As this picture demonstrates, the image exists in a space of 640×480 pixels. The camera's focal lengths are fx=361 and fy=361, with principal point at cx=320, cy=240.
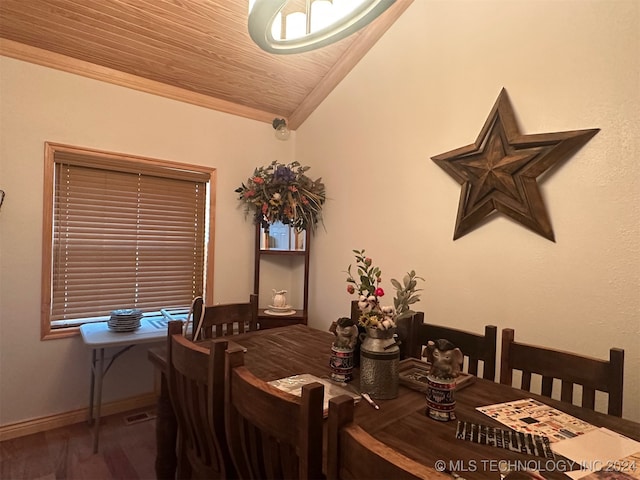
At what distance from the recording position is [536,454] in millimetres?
911

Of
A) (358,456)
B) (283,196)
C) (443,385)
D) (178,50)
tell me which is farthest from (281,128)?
(358,456)

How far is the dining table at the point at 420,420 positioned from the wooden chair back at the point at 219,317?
0.23m

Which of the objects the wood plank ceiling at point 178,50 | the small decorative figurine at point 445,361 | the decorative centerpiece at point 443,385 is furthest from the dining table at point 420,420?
the wood plank ceiling at point 178,50

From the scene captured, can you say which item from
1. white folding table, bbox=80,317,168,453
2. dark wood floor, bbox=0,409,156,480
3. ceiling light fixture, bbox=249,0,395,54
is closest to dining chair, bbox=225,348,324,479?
ceiling light fixture, bbox=249,0,395,54

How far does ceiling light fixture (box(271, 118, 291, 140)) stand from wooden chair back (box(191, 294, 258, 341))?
1.83m

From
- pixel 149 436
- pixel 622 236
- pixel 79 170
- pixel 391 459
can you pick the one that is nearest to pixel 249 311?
pixel 149 436

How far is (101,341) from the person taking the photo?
7.06ft

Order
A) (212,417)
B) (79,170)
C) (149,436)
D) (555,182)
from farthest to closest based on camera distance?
(79,170)
(149,436)
(555,182)
(212,417)

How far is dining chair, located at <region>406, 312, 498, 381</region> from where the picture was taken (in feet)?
5.03

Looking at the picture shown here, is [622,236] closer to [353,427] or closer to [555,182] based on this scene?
[555,182]

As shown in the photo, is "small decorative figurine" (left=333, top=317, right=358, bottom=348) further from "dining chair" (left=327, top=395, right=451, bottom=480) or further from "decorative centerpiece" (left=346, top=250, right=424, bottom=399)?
"dining chair" (left=327, top=395, right=451, bottom=480)

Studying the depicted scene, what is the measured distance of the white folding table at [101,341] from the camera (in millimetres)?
2174

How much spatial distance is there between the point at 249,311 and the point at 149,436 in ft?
3.52

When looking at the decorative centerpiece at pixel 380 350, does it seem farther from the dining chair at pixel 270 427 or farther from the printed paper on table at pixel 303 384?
the dining chair at pixel 270 427
